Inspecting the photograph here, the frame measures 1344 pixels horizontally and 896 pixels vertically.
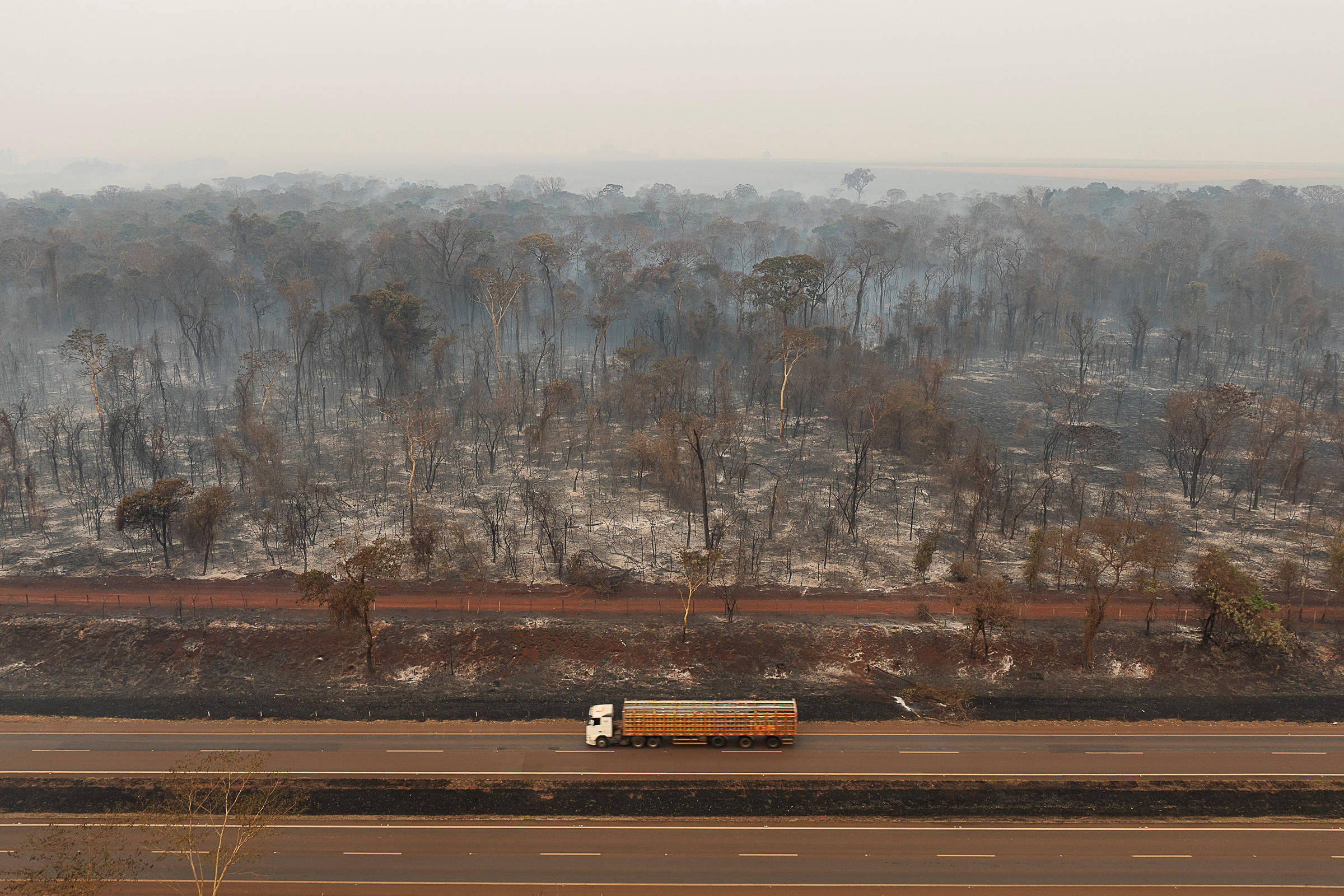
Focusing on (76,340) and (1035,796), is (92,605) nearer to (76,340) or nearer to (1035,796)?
(76,340)

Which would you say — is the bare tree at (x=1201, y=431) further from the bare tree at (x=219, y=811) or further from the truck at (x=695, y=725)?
the bare tree at (x=219, y=811)

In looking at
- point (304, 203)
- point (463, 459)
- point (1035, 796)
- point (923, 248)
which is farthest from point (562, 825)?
point (304, 203)

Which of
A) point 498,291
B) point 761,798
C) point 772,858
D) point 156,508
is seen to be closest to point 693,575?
point 761,798

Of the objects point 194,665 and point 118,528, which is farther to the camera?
point 118,528

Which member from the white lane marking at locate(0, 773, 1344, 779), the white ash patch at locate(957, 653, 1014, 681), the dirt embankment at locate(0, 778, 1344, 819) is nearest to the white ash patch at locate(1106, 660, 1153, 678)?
the white ash patch at locate(957, 653, 1014, 681)

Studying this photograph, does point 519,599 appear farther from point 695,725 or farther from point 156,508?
point 156,508

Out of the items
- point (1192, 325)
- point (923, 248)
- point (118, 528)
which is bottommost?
point (118, 528)

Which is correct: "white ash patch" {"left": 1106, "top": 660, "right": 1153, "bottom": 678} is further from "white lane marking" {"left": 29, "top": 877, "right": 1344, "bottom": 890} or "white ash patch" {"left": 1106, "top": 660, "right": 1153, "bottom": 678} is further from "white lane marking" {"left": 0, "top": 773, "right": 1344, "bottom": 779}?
"white lane marking" {"left": 29, "top": 877, "right": 1344, "bottom": 890}
